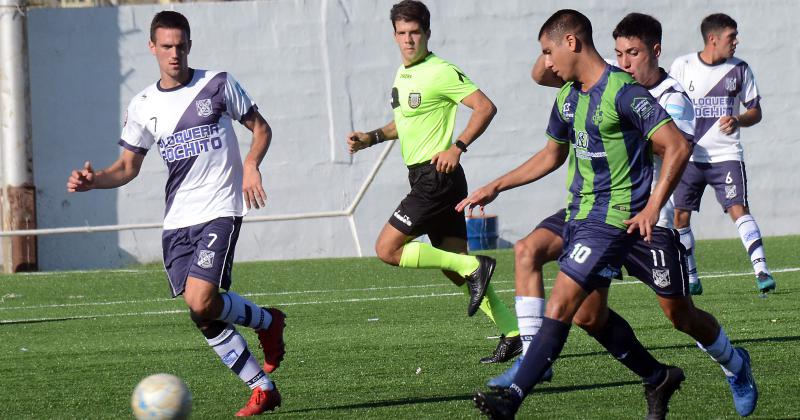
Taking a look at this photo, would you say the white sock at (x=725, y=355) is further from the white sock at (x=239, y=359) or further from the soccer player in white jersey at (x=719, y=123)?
the soccer player in white jersey at (x=719, y=123)

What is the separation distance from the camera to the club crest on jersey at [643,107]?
17.9ft

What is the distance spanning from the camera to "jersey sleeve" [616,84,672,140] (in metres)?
5.43

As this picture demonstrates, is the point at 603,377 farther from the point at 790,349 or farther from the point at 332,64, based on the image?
the point at 332,64

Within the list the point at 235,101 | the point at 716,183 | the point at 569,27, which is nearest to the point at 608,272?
the point at 569,27

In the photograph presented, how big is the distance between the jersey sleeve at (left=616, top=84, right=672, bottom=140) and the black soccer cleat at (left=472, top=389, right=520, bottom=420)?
1256mm

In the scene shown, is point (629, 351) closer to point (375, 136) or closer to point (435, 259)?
point (435, 259)

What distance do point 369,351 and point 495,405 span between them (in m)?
3.32

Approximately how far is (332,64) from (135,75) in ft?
8.82

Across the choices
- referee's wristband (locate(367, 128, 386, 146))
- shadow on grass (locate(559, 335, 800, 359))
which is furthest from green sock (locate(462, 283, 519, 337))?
referee's wristband (locate(367, 128, 386, 146))

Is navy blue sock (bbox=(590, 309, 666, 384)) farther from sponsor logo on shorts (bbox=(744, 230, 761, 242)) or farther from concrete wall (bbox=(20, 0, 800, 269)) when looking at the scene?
concrete wall (bbox=(20, 0, 800, 269))

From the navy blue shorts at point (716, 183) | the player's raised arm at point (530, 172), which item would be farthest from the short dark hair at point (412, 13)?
the navy blue shorts at point (716, 183)

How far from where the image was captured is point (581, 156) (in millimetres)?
5793

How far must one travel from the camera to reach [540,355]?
5344 millimetres

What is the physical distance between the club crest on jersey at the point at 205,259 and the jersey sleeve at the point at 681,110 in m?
2.46
